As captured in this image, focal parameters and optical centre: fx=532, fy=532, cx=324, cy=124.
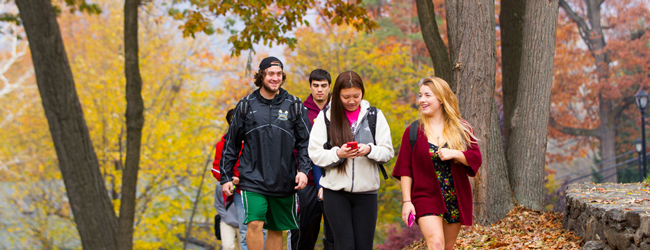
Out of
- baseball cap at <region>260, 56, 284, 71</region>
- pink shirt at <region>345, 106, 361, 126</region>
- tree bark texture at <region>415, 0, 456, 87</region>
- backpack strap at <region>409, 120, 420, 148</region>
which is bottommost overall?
backpack strap at <region>409, 120, 420, 148</region>

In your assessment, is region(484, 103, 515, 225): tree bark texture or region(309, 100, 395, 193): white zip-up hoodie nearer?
region(309, 100, 395, 193): white zip-up hoodie

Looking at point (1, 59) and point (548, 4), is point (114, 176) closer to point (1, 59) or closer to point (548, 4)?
point (1, 59)

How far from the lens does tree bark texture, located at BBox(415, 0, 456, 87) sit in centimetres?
830

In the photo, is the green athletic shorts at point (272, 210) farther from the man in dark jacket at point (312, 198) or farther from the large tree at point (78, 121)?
the large tree at point (78, 121)

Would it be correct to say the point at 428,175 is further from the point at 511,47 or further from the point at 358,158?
the point at 511,47

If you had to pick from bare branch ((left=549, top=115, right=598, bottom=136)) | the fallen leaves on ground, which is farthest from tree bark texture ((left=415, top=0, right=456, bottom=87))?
bare branch ((left=549, top=115, right=598, bottom=136))

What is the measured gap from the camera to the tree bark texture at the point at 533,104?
309 inches

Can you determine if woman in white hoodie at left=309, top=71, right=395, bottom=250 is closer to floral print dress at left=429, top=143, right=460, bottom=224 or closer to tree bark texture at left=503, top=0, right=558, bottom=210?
floral print dress at left=429, top=143, right=460, bottom=224

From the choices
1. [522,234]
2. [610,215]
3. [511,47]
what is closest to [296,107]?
[610,215]

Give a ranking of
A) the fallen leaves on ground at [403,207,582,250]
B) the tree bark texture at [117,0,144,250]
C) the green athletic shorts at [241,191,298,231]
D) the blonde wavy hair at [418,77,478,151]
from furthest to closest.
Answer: the tree bark texture at [117,0,144,250], the fallen leaves on ground at [403,207,582,250], the green athletic shorts at [241,191,298,231], the blonde wavy hair at [418,77,478,151]

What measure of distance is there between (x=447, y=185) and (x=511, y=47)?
5924mm

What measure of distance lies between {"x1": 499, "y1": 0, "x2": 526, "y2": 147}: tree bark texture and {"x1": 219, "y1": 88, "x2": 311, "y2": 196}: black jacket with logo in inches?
198

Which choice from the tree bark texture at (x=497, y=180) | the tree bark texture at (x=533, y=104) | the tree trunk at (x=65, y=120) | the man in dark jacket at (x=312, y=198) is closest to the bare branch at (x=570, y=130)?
the tree bark texture at (x=533, y=104)

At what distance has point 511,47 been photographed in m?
8.91
